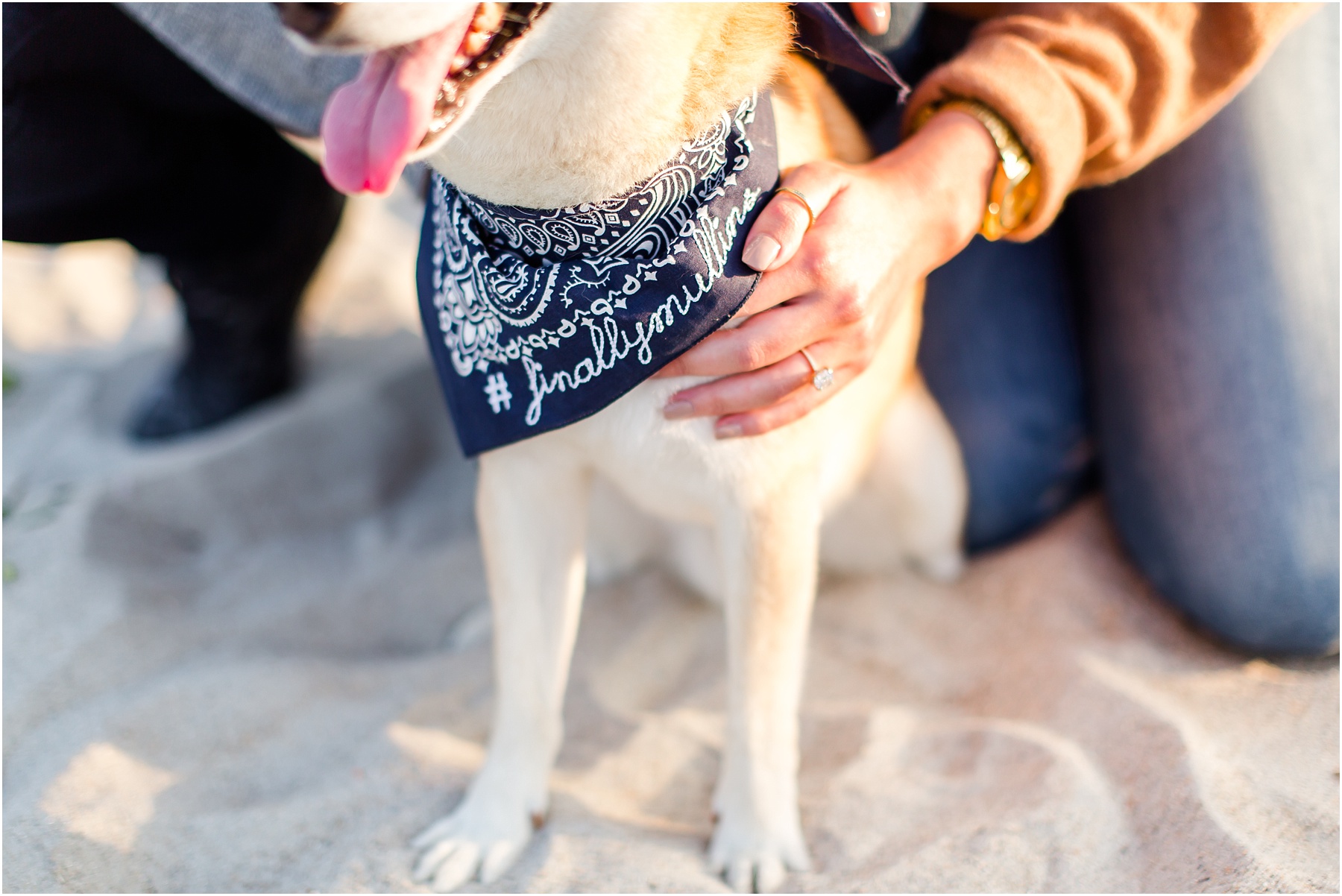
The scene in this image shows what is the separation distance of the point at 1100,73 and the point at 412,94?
32.9 inches

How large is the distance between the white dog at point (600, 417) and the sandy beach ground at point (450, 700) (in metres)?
0.10

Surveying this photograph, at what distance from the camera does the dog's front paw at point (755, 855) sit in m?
1.02

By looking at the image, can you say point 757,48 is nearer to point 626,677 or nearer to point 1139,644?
point 626,677

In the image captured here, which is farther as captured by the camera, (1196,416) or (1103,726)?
(1196,416)

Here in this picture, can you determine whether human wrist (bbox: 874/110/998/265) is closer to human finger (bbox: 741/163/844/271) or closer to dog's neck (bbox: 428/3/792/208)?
human finger (bbox: 741/163/844/271)

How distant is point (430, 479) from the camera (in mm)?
1794

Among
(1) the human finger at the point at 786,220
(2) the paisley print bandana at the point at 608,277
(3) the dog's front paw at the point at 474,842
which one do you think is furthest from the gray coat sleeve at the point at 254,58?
(3) the dog's front paw at the point at 474,842

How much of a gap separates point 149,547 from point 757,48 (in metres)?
1.30

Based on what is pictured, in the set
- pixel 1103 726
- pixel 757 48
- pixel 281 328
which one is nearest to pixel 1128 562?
pixel 1103 726

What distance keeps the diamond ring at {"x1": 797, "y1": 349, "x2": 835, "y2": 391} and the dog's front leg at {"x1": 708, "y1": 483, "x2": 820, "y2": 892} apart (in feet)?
0.37

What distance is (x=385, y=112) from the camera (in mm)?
688

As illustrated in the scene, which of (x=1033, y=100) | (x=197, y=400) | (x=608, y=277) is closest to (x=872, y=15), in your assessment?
(x=1033, y=100)

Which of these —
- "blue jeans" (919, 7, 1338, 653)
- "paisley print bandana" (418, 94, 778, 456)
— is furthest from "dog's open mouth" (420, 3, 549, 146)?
"blue jeans" (919, 7, 1338, 653)

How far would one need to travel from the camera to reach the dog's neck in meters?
0.74
